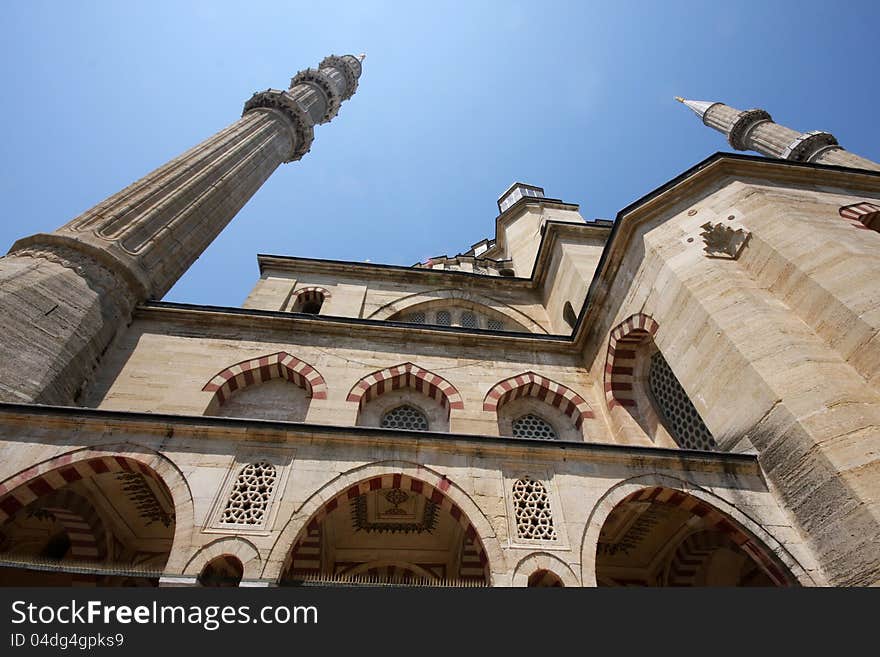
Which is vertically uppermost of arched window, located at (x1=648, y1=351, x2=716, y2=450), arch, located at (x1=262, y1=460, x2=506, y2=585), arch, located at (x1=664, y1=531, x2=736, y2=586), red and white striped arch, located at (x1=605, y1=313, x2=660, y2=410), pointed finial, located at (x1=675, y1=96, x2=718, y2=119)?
pointed finial, located at (x1=675, y1=96, x2=718, y2=119)

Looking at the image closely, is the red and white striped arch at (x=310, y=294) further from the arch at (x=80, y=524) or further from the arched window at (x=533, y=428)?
the arch at (x=80, y=524)

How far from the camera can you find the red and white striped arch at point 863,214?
23.4ft

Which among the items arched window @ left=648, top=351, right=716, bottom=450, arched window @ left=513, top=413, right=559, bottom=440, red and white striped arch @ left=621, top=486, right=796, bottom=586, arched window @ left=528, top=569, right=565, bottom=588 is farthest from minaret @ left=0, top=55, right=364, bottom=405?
arched window @ left=648, top=351, right=716, bottom=450

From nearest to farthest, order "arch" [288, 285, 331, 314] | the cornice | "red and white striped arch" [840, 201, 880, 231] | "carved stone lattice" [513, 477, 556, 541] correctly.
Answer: "carved stone lattice" [513, 477, 556, 541], the cornice, "red and white striped arch" [840, 201, 880, 231], "arch" [288, 285, 331, 314]

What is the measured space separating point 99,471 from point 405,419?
433 cm

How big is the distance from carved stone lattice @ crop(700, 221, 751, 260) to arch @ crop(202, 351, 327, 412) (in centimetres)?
648

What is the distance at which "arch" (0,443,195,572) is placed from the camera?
175 inches

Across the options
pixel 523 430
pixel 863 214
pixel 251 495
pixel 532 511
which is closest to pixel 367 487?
pixel 251 495

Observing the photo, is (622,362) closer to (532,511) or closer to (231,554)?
(532,511)

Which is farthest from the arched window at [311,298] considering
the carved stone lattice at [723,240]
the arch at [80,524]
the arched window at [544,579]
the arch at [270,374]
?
the arched window at [544,579]

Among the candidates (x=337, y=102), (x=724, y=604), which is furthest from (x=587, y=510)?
(x=337, y=102)

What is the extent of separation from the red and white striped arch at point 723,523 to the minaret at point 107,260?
7705mm

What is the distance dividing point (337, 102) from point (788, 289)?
20.8 m

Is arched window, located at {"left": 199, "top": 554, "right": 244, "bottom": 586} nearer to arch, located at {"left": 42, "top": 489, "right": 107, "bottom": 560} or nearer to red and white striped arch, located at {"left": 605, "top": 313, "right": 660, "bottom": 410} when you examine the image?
arch, located at {"left": 42, "top": 489, "right": 107, "bottom": 560}
